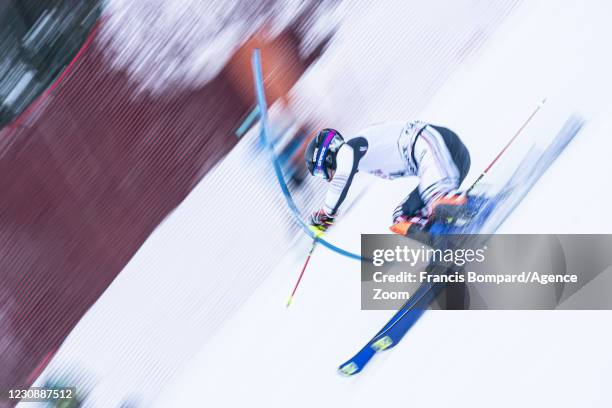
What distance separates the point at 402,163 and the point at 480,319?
419mm

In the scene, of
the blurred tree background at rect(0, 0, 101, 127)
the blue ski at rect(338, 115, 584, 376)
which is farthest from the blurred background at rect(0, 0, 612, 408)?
the blue ski at rect(338, 115, 584, 376)

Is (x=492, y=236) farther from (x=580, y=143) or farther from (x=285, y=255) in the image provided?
(x=285, y=255)

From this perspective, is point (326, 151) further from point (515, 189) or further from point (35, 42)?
point (35, 42)

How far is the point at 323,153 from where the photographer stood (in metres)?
1.28

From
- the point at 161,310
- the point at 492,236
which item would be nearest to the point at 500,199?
the point at 492,236

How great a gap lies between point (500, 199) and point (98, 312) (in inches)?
40.4

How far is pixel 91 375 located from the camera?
4.34 feet

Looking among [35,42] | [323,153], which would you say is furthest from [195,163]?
[35,42]

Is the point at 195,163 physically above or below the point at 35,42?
below

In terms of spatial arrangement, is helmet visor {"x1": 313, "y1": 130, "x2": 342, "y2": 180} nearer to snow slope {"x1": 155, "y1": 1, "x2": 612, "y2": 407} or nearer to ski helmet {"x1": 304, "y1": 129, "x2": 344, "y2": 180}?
ski helmet {"x1": 304, "y1": 129, "x2": 344, "y2": 180}

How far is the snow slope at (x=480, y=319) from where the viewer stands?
126cm

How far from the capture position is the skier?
1.25 meters

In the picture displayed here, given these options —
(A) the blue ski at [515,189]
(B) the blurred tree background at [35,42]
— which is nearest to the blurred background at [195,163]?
(B) the blurred tree background at [35,42]

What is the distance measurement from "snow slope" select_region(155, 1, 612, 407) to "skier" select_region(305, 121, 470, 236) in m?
0.04
